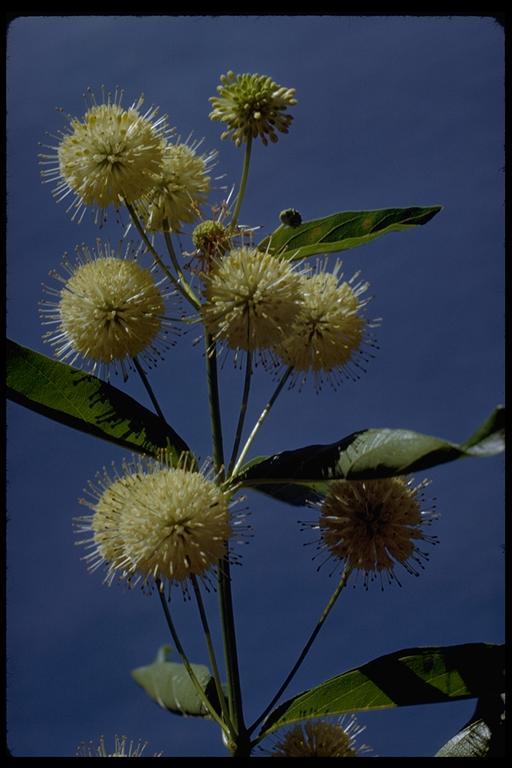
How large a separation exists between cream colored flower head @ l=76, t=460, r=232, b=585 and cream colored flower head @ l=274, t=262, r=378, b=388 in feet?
1.70

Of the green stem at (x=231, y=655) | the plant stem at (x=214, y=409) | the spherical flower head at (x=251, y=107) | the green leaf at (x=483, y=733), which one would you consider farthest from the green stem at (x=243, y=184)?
the green leaf at (x=483, y=733)

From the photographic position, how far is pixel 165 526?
2.39 m

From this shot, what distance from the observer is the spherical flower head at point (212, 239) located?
9.01 feet

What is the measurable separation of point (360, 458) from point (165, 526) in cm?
58

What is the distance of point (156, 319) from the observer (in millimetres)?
2732

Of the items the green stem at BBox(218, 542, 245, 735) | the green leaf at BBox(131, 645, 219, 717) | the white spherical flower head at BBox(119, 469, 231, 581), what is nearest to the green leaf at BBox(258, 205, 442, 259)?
the white spherical flower head at BBox(119, 469, 231, 581)

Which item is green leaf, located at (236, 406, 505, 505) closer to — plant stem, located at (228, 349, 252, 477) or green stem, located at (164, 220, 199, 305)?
plant stem, located at (228, 349, 252, 477)

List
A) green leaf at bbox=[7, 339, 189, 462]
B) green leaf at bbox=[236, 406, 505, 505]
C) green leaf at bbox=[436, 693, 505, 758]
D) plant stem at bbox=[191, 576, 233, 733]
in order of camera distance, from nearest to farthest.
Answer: green leaf at bbox=[236, 406, 505, 505]
plant stem at bbox=[191, 576, 233, 733]
green leaf at bbox=[436, 693, 505, 758]
green leaf at bbox=[7, 339, 189, 462]

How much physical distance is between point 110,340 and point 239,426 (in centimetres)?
50

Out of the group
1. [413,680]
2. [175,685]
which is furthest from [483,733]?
[175,685]

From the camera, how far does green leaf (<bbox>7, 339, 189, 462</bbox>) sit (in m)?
2.70

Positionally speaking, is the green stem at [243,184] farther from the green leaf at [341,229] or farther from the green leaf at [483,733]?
the green leaf at [483,733]

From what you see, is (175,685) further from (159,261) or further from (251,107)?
(251,107)
